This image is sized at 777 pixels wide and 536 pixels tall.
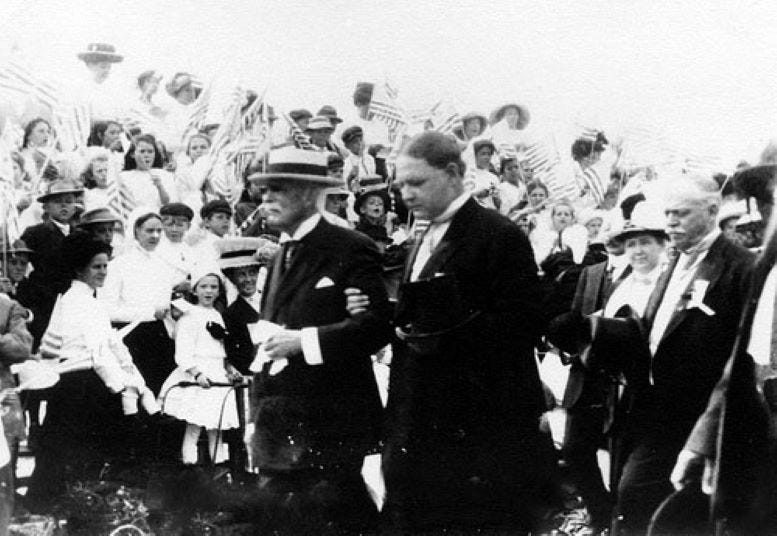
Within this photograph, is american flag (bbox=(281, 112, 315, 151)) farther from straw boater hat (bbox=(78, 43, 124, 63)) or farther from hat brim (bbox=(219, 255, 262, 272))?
straw boater hat (bbox=(78, 43, 124, 63))

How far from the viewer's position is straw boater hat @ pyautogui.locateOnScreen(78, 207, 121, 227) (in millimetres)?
5113

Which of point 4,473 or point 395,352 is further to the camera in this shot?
point 4,473

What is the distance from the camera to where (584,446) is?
4.77 m

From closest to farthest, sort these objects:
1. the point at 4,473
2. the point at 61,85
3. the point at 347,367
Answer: the point at 347,367
the point at 4,473
the point at 61,85

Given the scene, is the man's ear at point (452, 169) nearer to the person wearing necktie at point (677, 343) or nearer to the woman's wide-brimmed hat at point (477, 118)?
the woman's wide-brimmed hat at point (477, 118)

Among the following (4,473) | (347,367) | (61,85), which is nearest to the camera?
(347,367)

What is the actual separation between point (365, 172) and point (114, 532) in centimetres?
201

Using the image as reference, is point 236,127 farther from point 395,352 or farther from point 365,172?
point 395,352

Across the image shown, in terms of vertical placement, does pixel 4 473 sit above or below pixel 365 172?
below

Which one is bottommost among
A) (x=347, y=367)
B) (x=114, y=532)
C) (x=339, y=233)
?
(x=114, y=532)

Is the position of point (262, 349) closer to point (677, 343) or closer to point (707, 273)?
point (677, 343)

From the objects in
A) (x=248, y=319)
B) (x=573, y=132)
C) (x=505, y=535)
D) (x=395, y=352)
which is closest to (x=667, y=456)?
(x=505, y=535)

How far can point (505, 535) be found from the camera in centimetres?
454

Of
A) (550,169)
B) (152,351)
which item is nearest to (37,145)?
(152,351)
